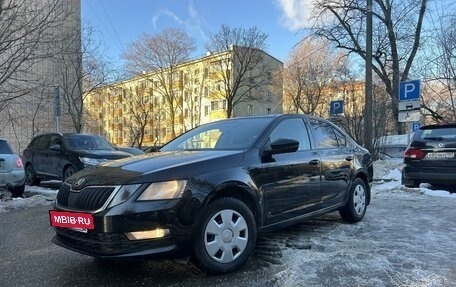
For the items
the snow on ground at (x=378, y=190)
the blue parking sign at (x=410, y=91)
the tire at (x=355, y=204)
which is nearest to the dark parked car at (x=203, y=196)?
the tire at (x=355, y=204)

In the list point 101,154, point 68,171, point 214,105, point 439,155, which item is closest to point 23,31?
point 68,171

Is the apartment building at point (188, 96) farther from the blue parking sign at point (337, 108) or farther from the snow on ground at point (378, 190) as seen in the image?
the snow on ground at point (378, 190)

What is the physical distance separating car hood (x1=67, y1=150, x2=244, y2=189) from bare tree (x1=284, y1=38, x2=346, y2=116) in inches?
1558

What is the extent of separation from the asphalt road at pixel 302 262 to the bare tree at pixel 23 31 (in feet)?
26.5

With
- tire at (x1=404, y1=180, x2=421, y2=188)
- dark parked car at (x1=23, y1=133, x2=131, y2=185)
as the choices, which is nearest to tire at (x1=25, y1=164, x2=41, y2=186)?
dark parked car at (x1=23, y1=133, x2=131, y2=185)

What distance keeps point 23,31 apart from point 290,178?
11.2m

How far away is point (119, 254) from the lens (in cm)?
350

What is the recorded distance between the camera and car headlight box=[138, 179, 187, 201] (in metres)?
3.58

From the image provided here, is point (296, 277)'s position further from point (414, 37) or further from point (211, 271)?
point (414, 37)

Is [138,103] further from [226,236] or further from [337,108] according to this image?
[226,236]

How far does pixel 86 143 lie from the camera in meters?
12.0

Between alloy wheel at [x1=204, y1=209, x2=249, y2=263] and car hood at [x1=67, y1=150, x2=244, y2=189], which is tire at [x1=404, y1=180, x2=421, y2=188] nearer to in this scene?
car hood at [x1=67, y1=150, x2=244, y2=189]

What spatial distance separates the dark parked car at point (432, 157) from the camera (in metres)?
8.88

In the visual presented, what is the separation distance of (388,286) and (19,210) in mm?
6943
